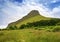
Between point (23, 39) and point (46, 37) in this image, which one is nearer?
point (23, 39)

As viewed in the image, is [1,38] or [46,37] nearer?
[1,38]

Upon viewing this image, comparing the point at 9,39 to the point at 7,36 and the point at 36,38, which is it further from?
the point at 36,38

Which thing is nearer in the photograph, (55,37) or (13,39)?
(13,39)

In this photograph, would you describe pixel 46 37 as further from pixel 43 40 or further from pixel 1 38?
pixel 1 38

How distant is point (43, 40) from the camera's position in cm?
1697

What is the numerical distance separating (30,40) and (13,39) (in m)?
1.61

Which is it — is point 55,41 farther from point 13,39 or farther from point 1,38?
point 1,38

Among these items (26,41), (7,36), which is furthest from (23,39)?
(7,36)

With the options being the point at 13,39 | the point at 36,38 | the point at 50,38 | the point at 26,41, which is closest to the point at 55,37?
the point at 50,38

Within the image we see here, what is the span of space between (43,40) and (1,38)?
3913 mm

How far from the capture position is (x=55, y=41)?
16656 millimetres

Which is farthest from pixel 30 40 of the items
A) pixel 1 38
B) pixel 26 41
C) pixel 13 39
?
pixel 1 38

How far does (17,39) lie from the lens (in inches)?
657

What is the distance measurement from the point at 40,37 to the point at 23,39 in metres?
1.91
